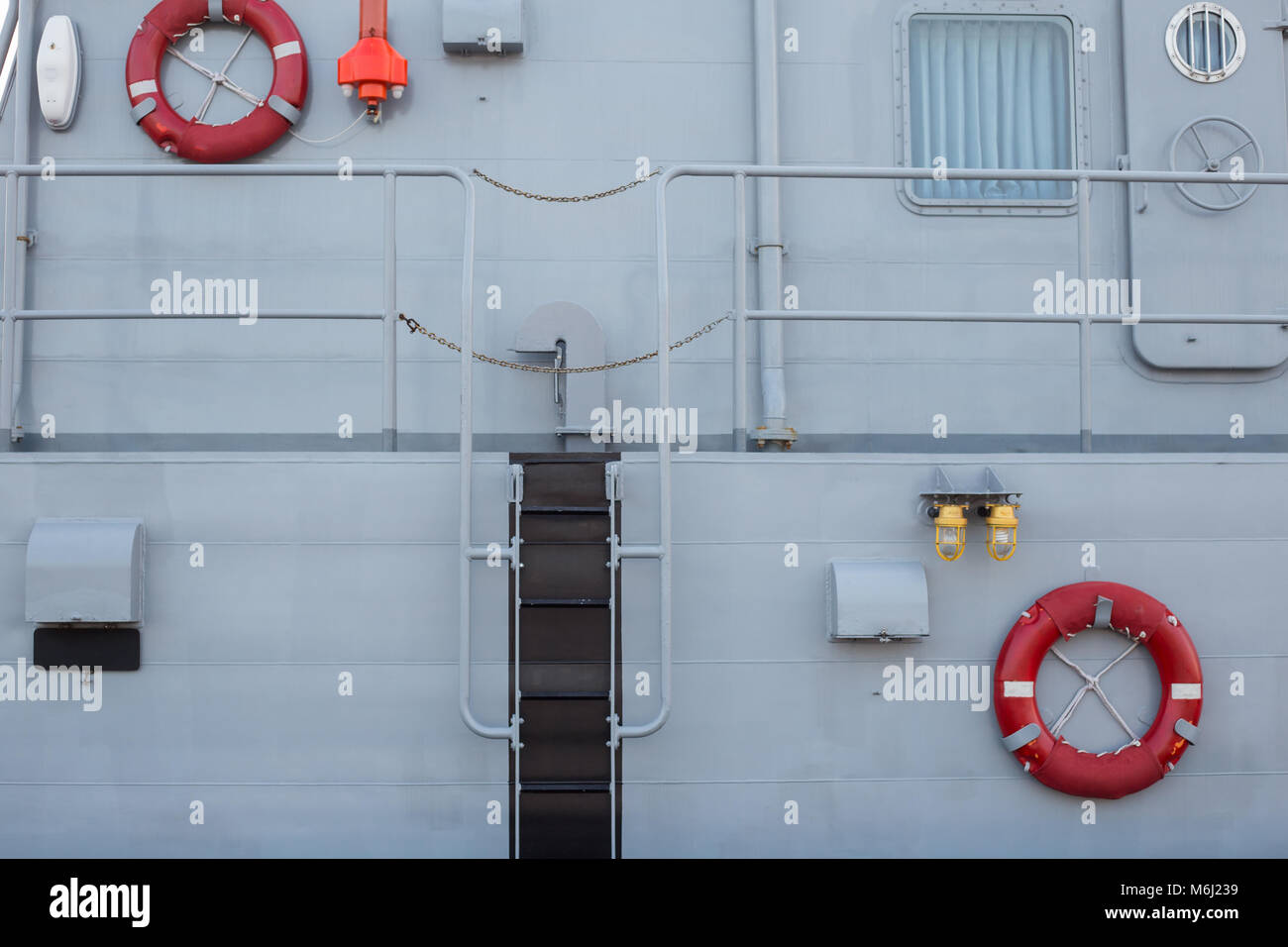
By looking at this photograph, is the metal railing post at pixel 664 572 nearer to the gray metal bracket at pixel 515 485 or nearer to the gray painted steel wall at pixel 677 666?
the gray painted steel wall at pixel 677 666

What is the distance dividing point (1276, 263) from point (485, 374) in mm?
3516

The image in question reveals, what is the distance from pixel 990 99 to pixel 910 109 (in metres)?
0.36

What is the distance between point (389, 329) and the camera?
3.38 m

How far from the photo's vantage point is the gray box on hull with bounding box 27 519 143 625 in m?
3.21

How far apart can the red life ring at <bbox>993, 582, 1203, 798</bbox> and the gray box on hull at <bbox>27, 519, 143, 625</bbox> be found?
2.77m

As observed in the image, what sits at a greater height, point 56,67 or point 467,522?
point 56,67

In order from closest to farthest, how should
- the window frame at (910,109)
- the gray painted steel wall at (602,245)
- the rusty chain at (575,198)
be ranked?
the rusty chain at (575,198) < the gray painted steel wall at (602,245) < the window frame at (910,109)

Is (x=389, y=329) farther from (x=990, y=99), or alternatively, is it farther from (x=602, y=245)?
(x=990, y=99)

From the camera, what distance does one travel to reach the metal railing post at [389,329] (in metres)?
3.38

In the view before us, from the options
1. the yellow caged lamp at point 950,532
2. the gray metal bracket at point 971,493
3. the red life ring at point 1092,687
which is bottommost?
the red life ring at point 1092,687

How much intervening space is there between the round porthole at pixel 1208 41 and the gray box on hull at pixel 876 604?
294cm

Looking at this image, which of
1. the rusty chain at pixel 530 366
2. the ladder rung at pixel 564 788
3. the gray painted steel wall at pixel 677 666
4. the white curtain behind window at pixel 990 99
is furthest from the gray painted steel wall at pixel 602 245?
the ladder rung at pixel 564 788

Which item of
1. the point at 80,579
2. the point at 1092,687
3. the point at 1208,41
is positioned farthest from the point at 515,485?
the point at 1208,41

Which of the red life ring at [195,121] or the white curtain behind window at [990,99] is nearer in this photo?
the red life ring at [195,121]
